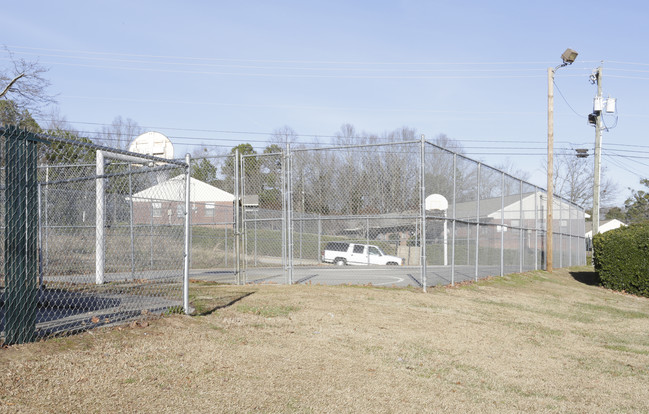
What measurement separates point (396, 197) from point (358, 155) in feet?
5.04

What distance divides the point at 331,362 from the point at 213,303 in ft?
10.4

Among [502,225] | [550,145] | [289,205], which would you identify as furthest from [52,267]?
[550,145]

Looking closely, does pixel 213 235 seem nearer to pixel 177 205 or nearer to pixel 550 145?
pixel 177 205

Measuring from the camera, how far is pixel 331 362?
5949mm

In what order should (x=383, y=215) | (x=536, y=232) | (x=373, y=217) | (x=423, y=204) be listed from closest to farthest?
1. (x=423, y=204)
2. (x=373, y=217)
3. (x=383, y=215)
4. (x=536, y=232)

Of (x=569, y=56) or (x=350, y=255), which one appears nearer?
(x=350, y=255)

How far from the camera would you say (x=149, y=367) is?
5.10 m

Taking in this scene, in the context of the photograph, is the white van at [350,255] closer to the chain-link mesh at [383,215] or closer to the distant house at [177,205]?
the chain-link mesh at [383,215]

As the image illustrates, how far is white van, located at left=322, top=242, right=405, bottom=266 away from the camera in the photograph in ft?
64.2

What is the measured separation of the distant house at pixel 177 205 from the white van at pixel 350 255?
12.0 feet

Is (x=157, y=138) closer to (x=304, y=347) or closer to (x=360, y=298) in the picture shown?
(x=360, y=298)

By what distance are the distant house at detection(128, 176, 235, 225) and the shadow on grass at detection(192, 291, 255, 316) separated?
55.9 inches

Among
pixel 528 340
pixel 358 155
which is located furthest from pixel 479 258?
pixel 528 340

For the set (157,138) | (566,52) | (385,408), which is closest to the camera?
(385,408)
